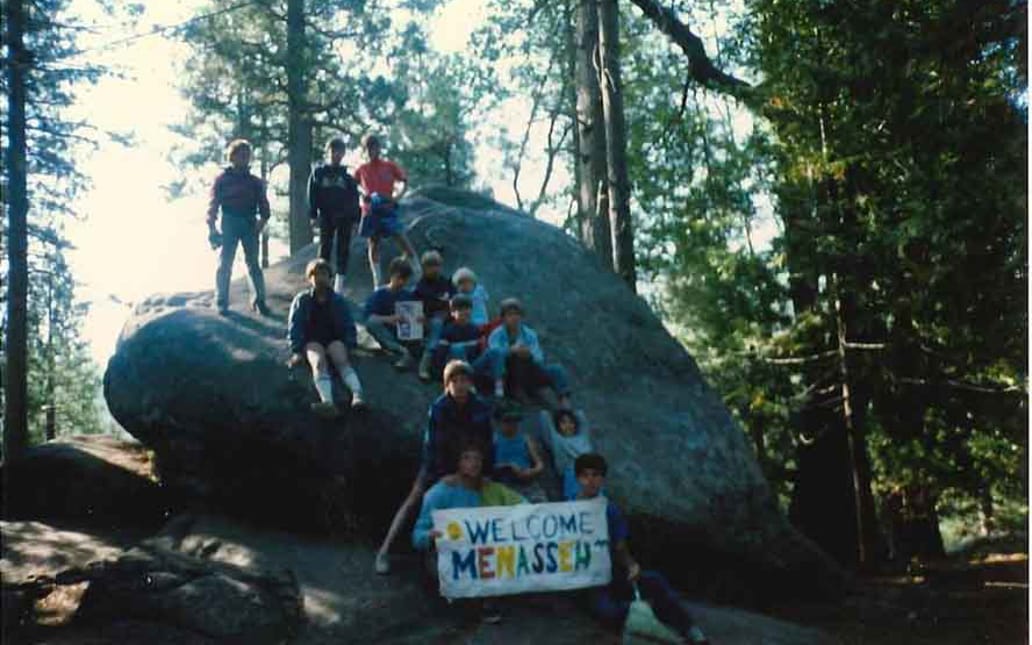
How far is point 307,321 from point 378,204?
2.99 meters

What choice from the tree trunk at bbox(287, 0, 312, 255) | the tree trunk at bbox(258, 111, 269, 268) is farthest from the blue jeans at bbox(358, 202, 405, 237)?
the tree trunk at bbox(258, 111, 269, 268)

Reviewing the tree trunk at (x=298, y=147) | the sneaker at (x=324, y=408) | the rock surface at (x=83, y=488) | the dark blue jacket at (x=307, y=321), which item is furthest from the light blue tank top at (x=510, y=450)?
the tree trunk at (x=298, y=147)

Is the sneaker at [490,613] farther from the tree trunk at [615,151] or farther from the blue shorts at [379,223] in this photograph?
the tree trunk at [615,151]

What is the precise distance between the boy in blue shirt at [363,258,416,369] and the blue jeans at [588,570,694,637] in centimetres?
363

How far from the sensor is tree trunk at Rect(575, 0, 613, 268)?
14.3 meters

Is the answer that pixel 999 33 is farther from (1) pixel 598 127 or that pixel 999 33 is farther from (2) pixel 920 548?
(2) pixel 920 548

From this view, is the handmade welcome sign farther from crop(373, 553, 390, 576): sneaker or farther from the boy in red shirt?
the boy in red shirt

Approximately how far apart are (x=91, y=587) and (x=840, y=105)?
35.3 feet

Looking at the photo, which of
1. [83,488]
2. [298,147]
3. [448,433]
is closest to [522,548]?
[448,433]

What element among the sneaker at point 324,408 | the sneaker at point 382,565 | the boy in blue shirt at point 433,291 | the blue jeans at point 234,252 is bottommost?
the sneaker at point 382,565

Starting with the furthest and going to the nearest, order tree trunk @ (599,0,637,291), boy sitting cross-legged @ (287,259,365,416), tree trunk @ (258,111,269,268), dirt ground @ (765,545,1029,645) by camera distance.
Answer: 1. tree trunk @ (258,111,269,268)
2. tree trunk @ (599,0,637,291)
3. boy sitting cross-legged @ (287,259,365,416)
4. dirt ground @ (765,545,1029,645)

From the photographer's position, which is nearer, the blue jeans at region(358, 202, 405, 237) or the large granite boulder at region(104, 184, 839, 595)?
the large granite boulder at region(104, 184, 839, 595)

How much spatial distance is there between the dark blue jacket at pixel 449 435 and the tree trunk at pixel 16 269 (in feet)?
38.1

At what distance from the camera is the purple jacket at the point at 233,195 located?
9.82 metres
